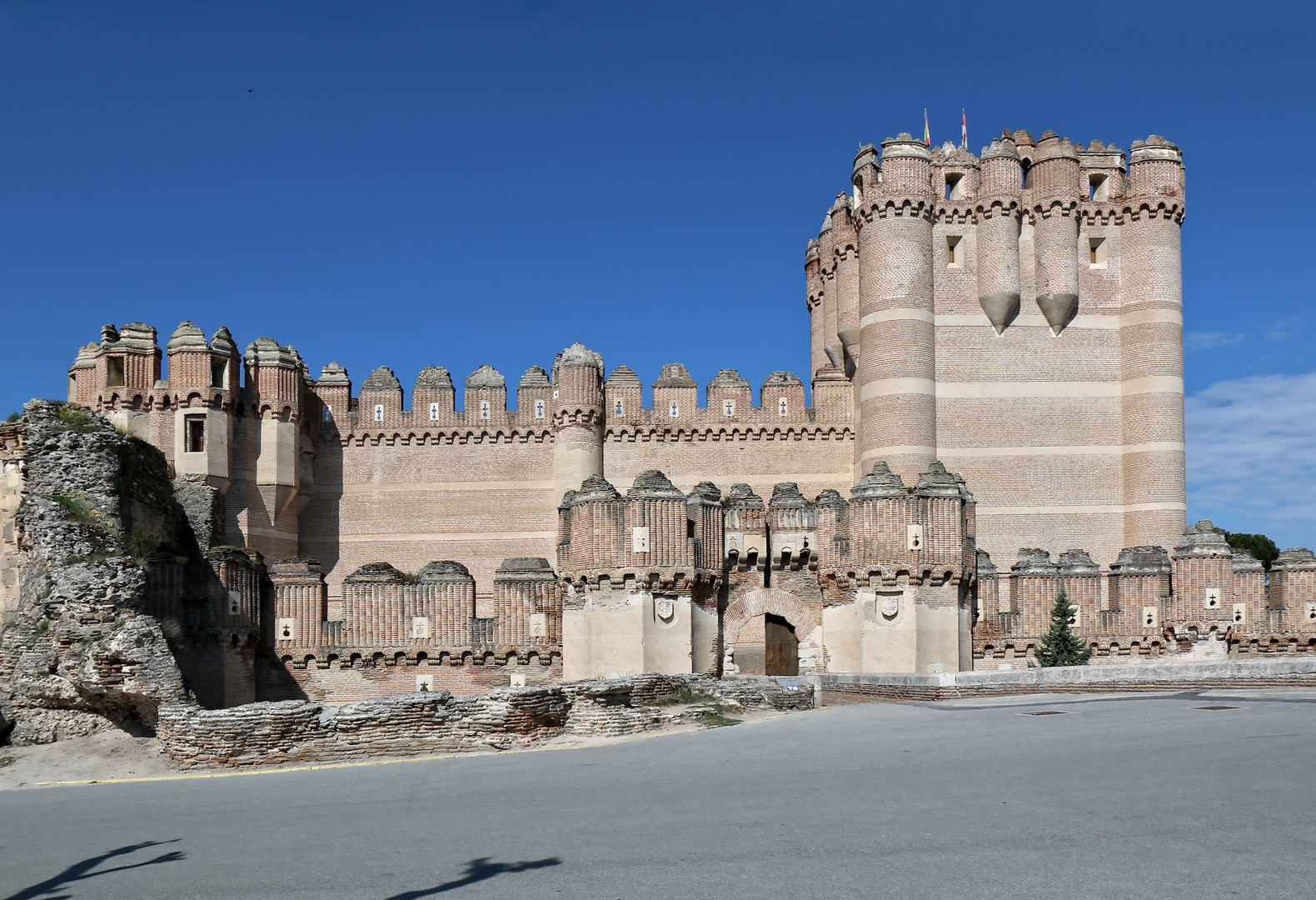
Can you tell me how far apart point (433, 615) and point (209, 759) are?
8982 mm

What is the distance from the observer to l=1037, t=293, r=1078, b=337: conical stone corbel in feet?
106

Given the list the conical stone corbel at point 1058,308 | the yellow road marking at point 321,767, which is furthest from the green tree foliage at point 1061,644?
the conical stone corbel at point 1058,308

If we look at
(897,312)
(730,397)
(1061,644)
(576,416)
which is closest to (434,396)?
(576,416)

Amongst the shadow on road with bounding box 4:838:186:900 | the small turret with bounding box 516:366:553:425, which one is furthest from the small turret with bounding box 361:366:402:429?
the shadow on road with bounding box 4:838:186:900

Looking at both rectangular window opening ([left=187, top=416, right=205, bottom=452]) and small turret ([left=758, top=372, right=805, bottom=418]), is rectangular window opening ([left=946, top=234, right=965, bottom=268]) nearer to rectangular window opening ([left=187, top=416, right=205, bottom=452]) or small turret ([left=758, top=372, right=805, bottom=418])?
small turret ([left=758, top=372, right=805, bottom=418])

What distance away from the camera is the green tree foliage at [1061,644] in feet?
73.0

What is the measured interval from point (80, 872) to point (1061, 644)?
18476 millimetres

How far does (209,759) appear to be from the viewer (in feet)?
44.8

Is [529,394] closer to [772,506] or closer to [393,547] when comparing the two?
[393,547]

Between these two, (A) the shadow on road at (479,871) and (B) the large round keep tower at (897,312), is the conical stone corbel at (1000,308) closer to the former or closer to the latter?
(B) the large round keep tower at (897,312)

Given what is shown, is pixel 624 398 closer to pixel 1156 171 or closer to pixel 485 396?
pixel 485 396

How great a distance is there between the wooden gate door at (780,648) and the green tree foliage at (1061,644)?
4.66 metres

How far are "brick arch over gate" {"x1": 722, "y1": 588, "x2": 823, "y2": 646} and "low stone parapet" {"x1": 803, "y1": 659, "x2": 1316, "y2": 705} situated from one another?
3621 mm

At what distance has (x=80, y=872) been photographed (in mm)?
8289
